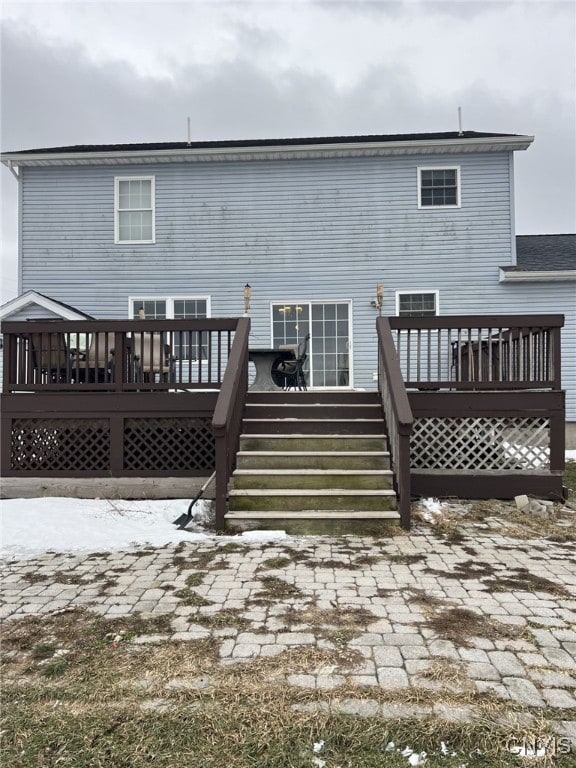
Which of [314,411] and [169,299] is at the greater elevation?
[169,299]

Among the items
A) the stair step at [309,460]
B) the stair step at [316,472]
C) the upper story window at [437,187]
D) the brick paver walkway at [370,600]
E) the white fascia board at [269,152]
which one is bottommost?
the brick paver walkway at [370,600]

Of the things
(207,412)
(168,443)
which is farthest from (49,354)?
(207,412)

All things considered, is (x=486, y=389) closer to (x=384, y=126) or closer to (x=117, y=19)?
(x=117, y=19)

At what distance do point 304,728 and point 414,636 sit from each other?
944 mm

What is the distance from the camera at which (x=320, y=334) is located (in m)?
10.6

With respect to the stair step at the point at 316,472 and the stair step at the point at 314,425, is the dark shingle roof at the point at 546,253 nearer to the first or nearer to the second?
the stair step at the point at 314,425

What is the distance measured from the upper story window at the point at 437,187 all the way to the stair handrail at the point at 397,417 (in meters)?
5.81

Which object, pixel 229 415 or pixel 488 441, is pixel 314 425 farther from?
pixel 488 441

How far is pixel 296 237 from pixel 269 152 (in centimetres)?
192

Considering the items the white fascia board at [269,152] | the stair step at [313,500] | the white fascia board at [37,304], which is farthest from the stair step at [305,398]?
the white fascia board at [269,152]

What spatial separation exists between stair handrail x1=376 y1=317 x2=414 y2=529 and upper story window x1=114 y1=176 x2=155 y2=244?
279 inches

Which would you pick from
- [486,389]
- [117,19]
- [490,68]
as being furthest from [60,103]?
[486,389]

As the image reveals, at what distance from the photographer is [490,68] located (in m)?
14.1

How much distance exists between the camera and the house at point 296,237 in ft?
34.3
